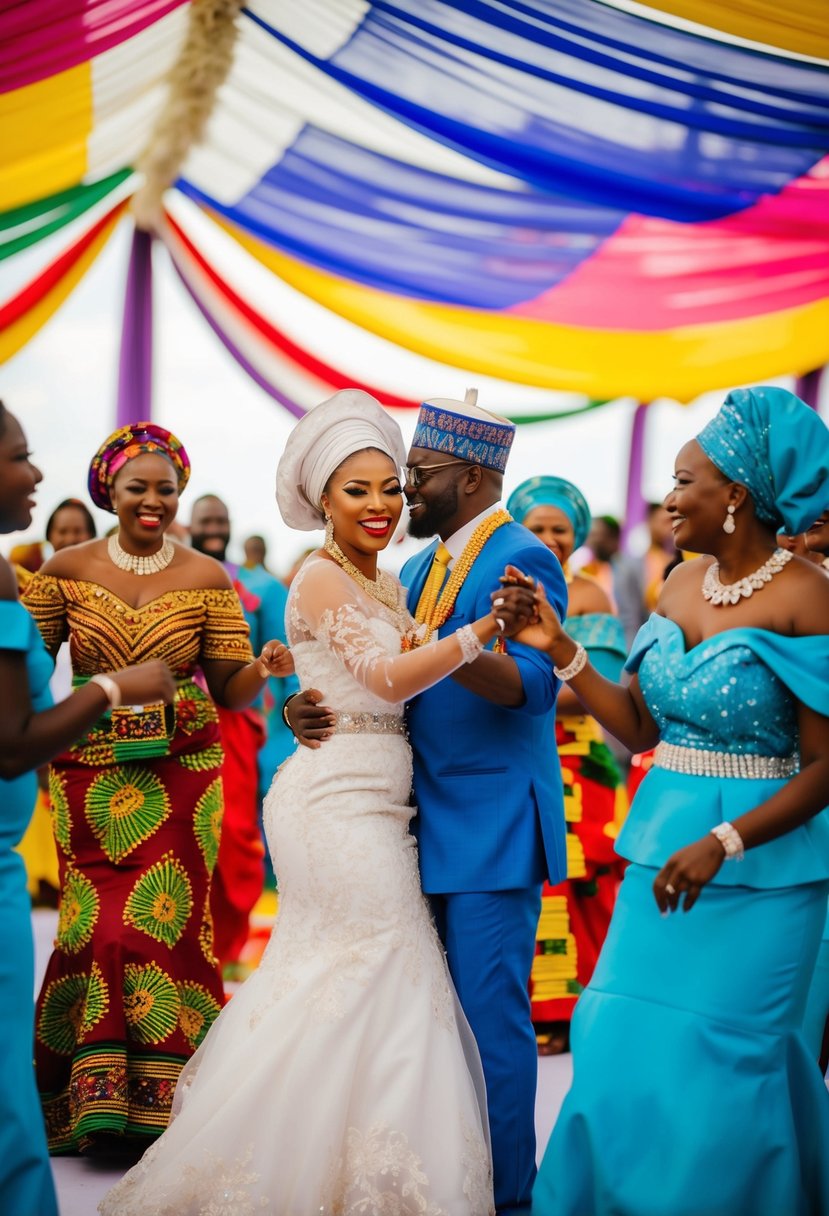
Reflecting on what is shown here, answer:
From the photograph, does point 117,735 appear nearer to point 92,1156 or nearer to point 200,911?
point 200,911

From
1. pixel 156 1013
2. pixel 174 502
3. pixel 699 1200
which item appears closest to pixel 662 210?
pixel 174 502

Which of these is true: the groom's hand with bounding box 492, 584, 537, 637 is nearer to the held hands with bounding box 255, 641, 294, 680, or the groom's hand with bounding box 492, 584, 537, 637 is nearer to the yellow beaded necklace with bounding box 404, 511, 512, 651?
the yellow beaded necklace with bounding box 404, 511, 512, 651

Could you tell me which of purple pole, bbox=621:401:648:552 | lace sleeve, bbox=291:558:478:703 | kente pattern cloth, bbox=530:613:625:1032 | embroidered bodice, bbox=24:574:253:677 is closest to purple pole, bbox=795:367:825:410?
purple pole, bbox=621:401:648:552

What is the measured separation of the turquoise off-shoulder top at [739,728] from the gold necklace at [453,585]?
733mm

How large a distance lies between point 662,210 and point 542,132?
77 centimetres

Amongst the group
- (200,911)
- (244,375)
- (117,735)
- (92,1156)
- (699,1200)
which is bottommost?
(92,1156)

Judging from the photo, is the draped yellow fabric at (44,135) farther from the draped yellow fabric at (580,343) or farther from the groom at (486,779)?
the groom at (486,779)

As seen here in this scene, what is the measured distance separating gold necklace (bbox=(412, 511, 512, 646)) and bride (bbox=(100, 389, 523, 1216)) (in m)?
0.07

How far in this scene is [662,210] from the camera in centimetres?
730

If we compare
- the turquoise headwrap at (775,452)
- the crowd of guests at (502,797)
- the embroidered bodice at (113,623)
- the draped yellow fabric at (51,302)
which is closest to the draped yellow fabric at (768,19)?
the crowd of guests at (502,797)

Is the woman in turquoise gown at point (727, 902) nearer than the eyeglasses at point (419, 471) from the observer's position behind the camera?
Yes

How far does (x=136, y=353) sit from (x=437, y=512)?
6616 millimetres

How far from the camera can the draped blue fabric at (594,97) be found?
6047mm

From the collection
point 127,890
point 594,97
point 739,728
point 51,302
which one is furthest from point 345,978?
point 51,302
